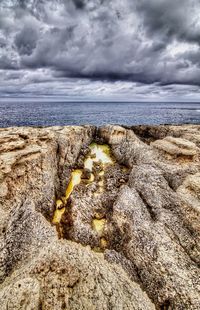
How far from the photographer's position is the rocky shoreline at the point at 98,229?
834cm

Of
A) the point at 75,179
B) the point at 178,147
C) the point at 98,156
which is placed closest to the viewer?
the point at 178,147

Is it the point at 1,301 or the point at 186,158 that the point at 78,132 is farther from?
the point at 1,301

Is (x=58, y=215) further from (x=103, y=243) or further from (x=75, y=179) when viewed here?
(x=75, y=179)

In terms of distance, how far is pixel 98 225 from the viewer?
14.4 m

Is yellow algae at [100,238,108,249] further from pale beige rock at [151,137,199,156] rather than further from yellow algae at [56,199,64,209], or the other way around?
pale beige rock at [151,137,199,156]

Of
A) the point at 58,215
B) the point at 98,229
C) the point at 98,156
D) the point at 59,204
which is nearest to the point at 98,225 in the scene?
the point at 98,229

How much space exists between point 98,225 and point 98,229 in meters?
0.40

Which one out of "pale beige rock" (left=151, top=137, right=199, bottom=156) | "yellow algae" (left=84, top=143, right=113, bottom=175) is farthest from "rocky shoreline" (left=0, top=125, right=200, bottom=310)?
"yellow algae" (left=84, top=143, right=113, bottom=175)

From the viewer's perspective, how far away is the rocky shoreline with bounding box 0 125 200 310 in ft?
27.4

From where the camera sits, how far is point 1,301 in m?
7.26

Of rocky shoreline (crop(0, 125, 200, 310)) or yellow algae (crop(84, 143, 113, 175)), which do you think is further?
yellow algae (crop(84, 143, 113, 175))

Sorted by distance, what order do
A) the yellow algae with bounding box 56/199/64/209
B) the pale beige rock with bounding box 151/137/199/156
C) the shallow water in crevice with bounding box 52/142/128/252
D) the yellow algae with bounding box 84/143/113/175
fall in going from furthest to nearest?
the yellow algae with bounding box 84/143/113/175, the pale beige rock with bounding box 151/137/199/156, the yellow algae with bounding box 56/199/64/209, the shallow water in crevice with bounding box 52/142/128/252

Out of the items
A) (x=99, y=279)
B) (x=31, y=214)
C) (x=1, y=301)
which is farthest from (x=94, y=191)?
(x=1, y=301)

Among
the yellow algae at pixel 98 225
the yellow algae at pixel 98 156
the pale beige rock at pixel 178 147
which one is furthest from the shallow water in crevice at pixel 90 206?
the pale beige rock at pixel 178 147
